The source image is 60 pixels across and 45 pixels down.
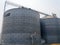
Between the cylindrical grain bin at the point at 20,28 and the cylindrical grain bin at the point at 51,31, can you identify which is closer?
the cylindrical grain bin at the point at 20,28

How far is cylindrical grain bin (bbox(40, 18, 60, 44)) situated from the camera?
2417 centimetres

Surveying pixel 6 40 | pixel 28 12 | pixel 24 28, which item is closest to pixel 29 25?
pixel 24 28

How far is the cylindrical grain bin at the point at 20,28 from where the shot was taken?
20.9m

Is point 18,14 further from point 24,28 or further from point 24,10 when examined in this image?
point 24,28

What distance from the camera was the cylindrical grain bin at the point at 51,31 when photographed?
24172mm

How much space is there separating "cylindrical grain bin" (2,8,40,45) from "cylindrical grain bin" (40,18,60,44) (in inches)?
106

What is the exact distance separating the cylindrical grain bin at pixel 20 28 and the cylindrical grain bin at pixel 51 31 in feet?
8.86

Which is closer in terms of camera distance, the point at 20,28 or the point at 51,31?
the point at 20,28

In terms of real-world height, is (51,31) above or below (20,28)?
below

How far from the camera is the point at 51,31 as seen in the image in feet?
80.2

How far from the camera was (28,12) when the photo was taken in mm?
22906

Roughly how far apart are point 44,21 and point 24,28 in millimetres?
6139

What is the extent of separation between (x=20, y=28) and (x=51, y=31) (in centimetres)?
675

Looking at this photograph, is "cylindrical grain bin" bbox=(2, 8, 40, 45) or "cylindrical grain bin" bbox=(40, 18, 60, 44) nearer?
"cylindrical grain bin" bbox=(2, 8, 40, 45)
